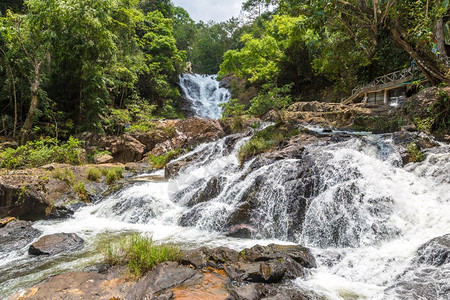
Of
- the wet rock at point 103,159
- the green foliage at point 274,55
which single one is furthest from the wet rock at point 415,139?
the wet rock at point 103,159

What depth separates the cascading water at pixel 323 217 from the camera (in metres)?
3.83

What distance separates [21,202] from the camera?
746 cm

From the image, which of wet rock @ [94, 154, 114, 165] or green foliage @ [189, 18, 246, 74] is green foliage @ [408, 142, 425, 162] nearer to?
wet rock @ [94, 154, 114, 165]

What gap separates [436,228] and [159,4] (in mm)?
32781

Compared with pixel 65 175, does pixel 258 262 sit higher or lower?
lower

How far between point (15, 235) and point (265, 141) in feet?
Result: 28.3

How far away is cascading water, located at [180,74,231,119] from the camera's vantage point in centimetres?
2723

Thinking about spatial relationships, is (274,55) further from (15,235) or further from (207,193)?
(15,235)

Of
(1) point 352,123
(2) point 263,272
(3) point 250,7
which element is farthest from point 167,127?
(3) point 250,7

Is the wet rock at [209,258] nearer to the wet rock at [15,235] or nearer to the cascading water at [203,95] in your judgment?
the wet rock at [15,235]

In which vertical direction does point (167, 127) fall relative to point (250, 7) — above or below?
below

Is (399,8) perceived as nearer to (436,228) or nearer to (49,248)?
(436,228)

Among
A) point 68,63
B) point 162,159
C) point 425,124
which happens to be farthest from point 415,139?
point 68,63

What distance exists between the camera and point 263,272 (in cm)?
372
